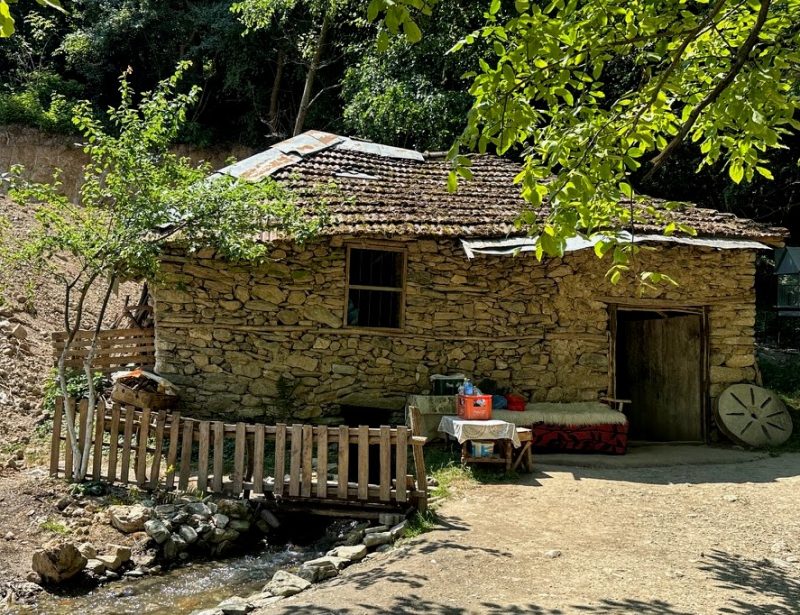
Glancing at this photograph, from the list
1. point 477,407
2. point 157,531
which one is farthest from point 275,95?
point 157,531

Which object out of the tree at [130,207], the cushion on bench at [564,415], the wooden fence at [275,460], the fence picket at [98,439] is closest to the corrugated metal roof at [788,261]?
the cushion on bench at [564,415]

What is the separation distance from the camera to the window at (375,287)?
33.6 feet

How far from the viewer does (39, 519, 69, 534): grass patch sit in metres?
6.41

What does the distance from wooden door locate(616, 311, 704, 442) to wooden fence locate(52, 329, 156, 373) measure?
26.6ft

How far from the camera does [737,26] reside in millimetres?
5348

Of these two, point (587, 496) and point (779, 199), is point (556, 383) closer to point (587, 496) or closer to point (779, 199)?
point (587, 496)

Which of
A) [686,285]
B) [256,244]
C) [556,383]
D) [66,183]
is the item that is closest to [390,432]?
[256,244]

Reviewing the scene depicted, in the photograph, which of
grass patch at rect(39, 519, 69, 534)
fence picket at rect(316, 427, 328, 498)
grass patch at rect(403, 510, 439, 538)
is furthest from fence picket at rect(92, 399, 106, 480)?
grass patch at rect(403, 510, 439, 538)

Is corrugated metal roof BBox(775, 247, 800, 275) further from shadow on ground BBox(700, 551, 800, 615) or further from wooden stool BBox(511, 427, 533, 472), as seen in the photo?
shadow on ground BBox(700, 551, 800, 615)

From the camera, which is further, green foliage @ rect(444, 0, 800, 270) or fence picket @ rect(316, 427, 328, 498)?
fence picket @ rect(316, 427, 328, 498)

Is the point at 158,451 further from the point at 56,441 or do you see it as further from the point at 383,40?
the point at 383,40

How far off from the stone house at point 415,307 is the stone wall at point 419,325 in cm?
2

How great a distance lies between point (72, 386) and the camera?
9.89 m

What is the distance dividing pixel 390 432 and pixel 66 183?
16482 mm
